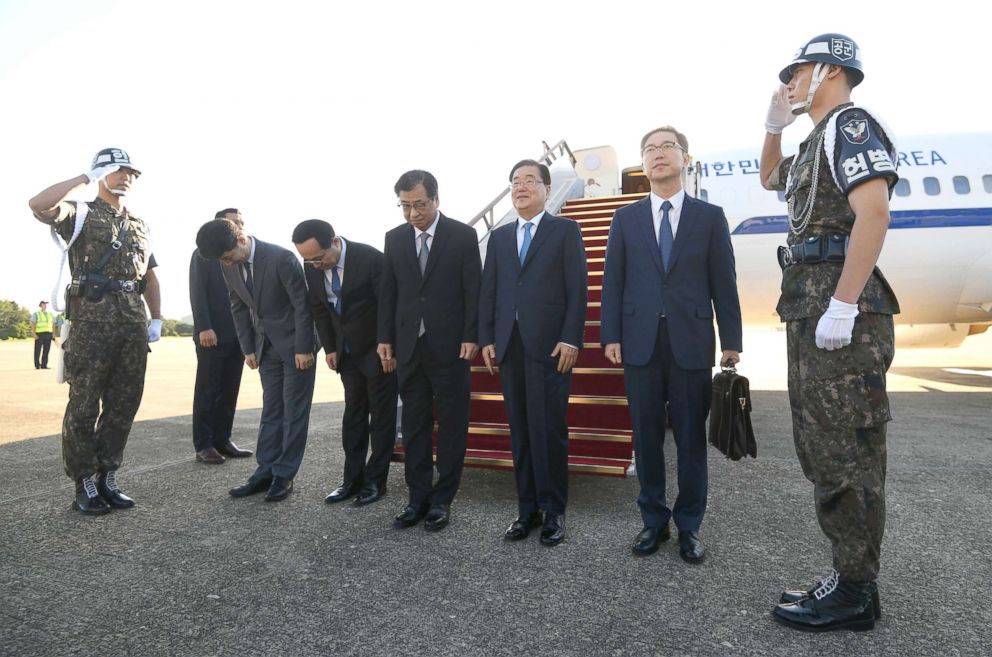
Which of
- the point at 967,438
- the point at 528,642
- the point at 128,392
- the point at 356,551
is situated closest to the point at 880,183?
the point at 528,642

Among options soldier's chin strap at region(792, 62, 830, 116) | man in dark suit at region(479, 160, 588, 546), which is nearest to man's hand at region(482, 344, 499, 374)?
man in dark suit at region(479, 160, 588, 546)

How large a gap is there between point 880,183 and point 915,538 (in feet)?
6.70

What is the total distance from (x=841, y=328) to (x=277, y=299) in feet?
10.9

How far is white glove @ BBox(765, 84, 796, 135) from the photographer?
8.19 feet

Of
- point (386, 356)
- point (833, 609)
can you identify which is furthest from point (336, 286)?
point (833, 609)

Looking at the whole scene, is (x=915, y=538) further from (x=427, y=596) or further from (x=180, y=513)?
(x=180, y=513)

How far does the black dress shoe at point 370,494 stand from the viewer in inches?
139

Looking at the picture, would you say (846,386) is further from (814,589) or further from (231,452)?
(231,452)

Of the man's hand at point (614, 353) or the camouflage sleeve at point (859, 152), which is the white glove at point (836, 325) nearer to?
the camouflage sleeve at point (859, 152)

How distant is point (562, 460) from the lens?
119 inches

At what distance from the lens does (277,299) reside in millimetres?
3865

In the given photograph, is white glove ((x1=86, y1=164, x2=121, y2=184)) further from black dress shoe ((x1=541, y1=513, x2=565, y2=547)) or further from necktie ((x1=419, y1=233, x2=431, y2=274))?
black dress shoe ((x1=541, y1=513, x2=565, y2=547))

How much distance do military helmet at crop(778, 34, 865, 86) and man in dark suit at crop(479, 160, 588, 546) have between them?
1317 mm

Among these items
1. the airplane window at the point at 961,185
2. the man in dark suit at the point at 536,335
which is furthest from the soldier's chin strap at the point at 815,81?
the airplane window at the point at 961,185
